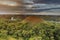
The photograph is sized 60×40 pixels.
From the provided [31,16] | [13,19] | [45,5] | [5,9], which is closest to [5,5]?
[5,9]

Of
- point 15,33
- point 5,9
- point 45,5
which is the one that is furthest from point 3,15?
point 45,5

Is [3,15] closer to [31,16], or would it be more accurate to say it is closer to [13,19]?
[13,19]

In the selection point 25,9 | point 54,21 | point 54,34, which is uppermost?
point 25,9

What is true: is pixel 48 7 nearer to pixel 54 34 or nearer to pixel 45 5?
pixel 45 5

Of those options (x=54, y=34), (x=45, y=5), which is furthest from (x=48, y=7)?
(x=54, y=34)

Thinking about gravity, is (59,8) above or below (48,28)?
above

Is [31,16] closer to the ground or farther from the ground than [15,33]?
farther from the ground
